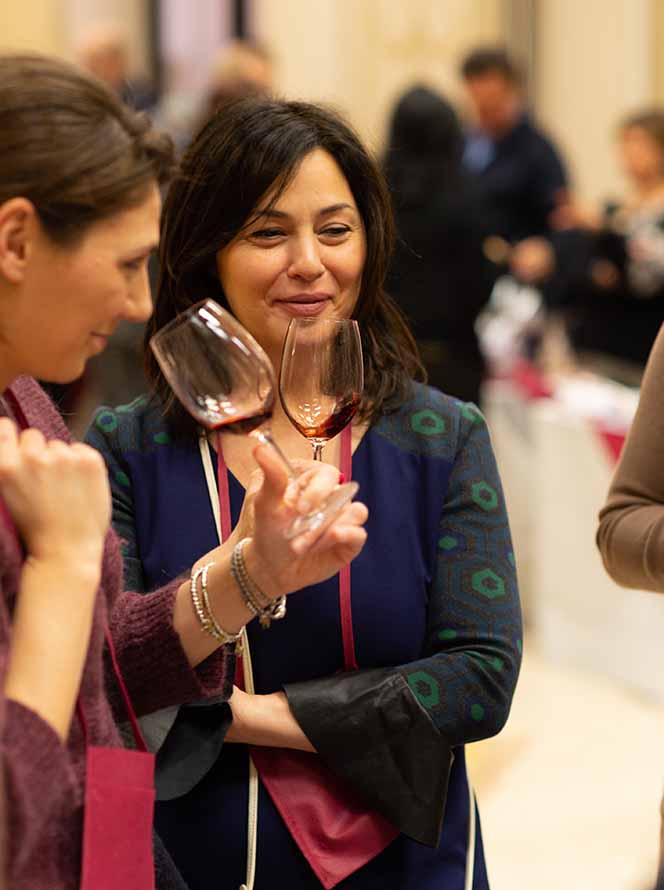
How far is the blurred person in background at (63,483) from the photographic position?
1.14m

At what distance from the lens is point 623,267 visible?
5719mm

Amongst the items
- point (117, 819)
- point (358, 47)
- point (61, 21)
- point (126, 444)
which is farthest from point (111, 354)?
point (358, 47)

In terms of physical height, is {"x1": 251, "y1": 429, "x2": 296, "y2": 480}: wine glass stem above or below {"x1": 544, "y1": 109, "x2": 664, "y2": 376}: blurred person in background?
above

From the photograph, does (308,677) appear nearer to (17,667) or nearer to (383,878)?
(383,878)

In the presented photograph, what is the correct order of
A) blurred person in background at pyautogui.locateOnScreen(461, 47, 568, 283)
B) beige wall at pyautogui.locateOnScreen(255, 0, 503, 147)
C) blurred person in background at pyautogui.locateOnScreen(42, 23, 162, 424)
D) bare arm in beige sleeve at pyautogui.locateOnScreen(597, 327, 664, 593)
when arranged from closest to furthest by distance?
bare arm in beige sleeve at pyautogui.locateOnScreen(597, 327, 664, 593), blurred person in background at pyautogui.locateOnScreen(42, 23, 162, 424), blurred person in background at pyautogui.locateOnScreen(461, 47, 568, 283), beige wall at pyautogui.locateOnScreen(255, 0, 503, 147)

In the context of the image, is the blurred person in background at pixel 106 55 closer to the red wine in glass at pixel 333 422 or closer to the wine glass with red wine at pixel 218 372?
the red wine in glass at pixel 333 422

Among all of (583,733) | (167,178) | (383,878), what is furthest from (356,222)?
(583,733)

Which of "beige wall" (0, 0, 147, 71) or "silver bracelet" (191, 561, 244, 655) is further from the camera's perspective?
"beige wall" (0, 0, 147, 71)

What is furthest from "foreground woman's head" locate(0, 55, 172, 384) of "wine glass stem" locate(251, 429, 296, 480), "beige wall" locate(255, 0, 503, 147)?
"beige wall" locate(255, 0, 503, 147)

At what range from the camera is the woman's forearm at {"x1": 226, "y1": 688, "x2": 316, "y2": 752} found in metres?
1.62

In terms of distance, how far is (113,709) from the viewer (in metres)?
1.47

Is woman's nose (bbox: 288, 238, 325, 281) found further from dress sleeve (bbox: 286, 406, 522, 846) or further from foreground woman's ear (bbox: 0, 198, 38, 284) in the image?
foreground woman's ear (bbox: 0, 198, 38, 284)

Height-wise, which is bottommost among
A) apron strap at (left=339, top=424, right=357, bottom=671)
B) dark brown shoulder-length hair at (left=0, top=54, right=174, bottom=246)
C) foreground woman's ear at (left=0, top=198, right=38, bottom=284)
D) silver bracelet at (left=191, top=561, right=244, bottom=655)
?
apron strap at (left=339, top=424, right=357, bottom=671)

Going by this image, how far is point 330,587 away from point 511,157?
5743 mm
